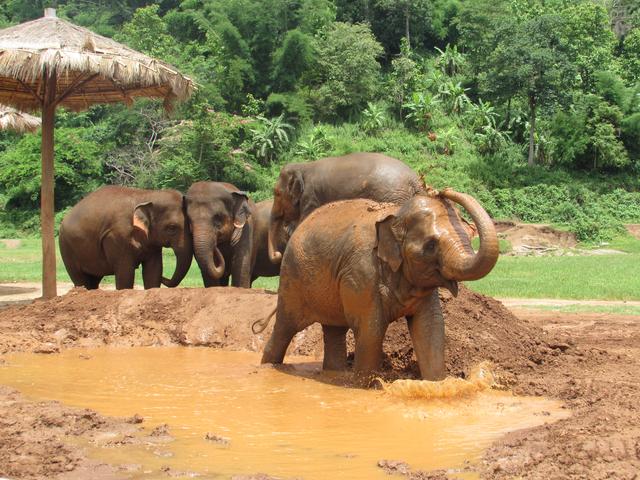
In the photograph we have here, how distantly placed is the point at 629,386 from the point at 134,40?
170ft

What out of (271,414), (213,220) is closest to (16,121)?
(213,220)

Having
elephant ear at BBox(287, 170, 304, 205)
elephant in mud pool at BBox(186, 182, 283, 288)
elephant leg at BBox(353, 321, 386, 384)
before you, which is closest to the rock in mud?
elephant leg at BBox(353, 321, 386, 384)

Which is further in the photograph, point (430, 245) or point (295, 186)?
point (295, 186)

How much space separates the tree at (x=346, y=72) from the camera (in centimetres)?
5241

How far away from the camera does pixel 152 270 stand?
1616cm

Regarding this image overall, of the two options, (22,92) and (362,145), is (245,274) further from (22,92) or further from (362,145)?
(362,145)

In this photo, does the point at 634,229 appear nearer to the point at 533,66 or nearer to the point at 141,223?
the point at 533,66

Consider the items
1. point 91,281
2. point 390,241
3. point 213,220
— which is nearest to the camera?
point 390,241

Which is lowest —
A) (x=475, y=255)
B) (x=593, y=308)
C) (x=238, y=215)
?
(x=593, y=308)

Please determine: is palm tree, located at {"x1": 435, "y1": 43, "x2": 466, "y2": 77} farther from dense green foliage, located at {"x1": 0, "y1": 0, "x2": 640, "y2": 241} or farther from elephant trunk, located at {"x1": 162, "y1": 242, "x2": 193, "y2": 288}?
elephant trunk, located at {"x1": 162, "y1": 242, "x2": 193, "y2": 288}

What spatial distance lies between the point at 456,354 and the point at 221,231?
22.4 feet

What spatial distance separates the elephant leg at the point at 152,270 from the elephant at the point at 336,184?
3062 mm

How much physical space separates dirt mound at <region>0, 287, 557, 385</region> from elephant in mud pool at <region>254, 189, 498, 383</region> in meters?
1.15

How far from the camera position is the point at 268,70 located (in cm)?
5619
